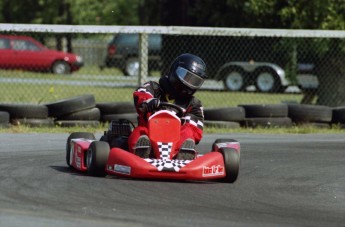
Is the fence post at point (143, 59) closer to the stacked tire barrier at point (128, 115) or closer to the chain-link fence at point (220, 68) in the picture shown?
the chain-link fence at point (220, 68)

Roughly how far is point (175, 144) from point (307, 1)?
8973 millimetres

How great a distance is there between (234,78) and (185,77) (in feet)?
43.4

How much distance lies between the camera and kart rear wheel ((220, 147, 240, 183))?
8.85 m

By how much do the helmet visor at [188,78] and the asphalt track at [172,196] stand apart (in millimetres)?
947

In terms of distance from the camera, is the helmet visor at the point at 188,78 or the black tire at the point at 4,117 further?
the black tire at the point at 4,117

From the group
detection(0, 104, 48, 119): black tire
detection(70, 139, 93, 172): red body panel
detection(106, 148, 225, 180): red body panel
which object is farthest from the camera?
detection(0, 104, 48, 119): black tire

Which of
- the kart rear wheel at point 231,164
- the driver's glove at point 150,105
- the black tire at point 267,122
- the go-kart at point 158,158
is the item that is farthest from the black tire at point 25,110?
the kart rear wheel at point 231,164

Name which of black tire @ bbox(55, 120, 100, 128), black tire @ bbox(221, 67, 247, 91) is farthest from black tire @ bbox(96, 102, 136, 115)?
black tire @ bbox(221, 67, 247, 91)

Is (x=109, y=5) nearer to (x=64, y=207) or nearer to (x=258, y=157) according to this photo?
(x=258, y=157)

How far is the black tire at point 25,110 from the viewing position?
43.9 feet

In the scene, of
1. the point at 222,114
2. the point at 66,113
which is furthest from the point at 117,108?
the point at 222,114

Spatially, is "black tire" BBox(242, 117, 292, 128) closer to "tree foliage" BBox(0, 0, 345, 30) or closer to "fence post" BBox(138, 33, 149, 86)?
"fence post" BBox(138, 33, 149, 86)

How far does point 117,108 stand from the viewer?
13.9 meters

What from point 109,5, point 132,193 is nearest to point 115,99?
point 132,193
